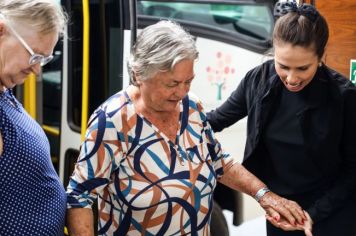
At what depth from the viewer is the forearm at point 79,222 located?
1732 mm

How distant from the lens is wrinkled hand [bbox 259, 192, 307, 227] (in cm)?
201

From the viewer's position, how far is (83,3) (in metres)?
3.16

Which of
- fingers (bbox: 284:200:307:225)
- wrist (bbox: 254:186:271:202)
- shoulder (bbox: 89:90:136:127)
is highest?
shoulder (bbox: 89:90:136:127)

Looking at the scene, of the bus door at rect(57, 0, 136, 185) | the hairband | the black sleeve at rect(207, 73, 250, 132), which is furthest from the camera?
the bus door at rect(57, 0, 136, 185)

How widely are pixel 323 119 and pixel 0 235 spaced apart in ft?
3.84

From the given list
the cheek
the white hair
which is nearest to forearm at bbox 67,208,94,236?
the white hair

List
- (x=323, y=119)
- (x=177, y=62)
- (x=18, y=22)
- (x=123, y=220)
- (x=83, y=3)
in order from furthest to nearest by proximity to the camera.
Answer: (x=83, y=3) → (x=323, y=119) → (x=123, y=220) → (x=177, y=62) → (x=18, y=22)

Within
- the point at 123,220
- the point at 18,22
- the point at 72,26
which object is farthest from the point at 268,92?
the point at 72,26

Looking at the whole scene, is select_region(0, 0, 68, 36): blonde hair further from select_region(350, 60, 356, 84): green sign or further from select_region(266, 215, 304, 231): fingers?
select_region(350, 60, 356, 84): green sign

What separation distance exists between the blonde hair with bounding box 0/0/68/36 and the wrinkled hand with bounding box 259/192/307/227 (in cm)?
102

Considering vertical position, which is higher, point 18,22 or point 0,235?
point 18,22

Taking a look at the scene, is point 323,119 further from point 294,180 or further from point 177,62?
point 177,62

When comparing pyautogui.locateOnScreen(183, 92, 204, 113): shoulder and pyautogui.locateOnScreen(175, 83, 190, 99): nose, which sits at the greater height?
pyautogui.locateOnScreen(175, 83, 190, 99): nose

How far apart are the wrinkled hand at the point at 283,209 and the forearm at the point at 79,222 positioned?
0.68 metres
